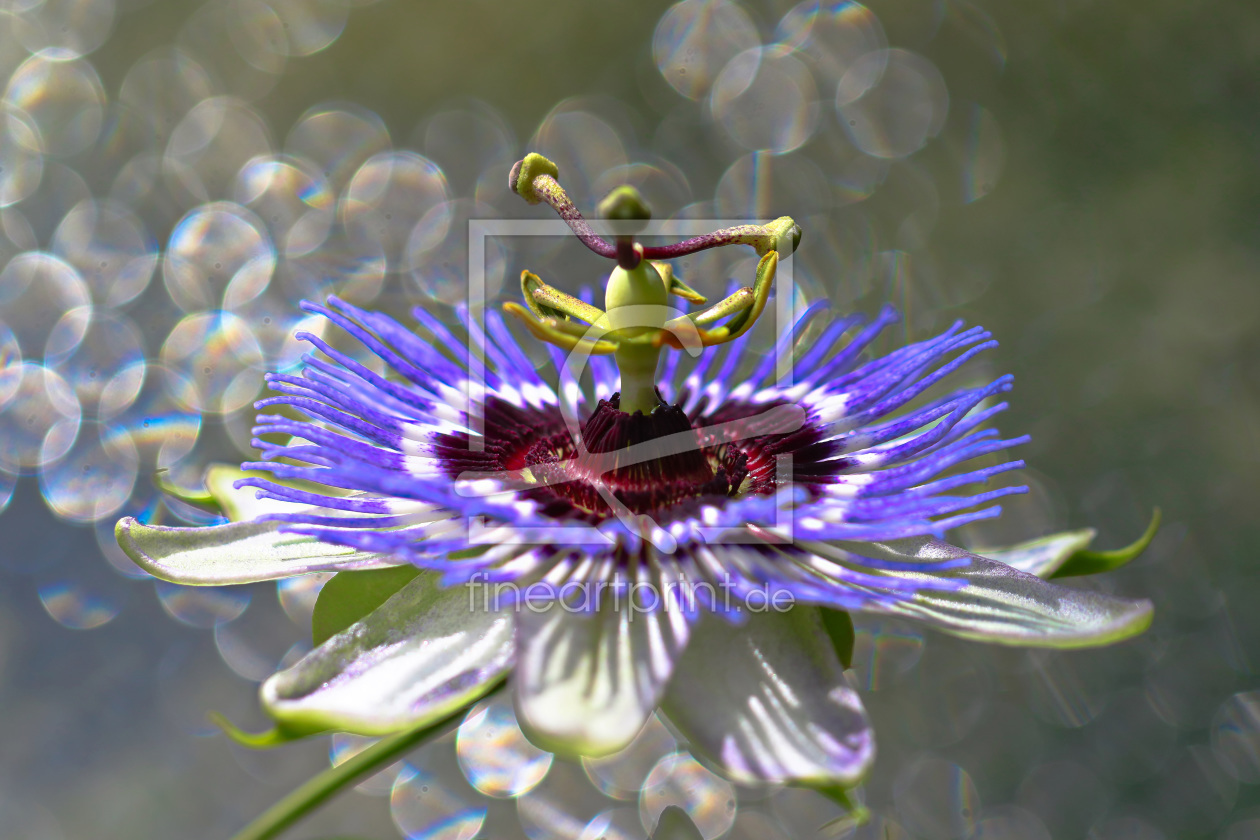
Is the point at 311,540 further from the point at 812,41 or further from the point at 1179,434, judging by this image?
the point at 1179,434

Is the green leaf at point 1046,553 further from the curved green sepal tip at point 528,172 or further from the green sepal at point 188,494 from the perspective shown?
the green sepal at point 188,494

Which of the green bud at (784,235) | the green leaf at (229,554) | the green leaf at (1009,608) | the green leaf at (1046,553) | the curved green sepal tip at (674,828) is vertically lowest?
the curved green sepal tip at (674,828)

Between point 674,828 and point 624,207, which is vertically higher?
point 624,207

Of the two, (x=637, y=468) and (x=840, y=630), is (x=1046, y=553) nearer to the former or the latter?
(x=840, y=630)

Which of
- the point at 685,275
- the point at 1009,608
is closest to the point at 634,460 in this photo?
the point at 1009,608

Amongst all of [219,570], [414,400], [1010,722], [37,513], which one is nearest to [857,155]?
[1010,722]

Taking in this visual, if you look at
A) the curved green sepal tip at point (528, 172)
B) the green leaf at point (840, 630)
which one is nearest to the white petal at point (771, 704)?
the green leaf at point (840, 630)
